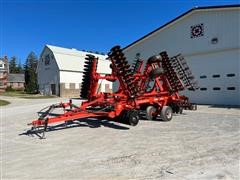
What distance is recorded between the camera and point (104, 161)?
19.0ft

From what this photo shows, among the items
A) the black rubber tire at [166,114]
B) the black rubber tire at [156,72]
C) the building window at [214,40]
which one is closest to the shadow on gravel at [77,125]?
the black rubber tire at [166,114]

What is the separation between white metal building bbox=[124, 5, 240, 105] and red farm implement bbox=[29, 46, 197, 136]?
501 cm

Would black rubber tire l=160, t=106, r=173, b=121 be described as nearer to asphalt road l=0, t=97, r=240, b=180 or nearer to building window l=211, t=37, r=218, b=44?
asphalt road l=0, t=97, r=240, b=180

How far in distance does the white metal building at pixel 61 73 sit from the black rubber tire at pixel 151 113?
2693 cm

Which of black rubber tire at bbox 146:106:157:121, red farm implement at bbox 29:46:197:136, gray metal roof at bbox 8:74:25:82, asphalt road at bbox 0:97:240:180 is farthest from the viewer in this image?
gray metal roof at bbox 8:74:25:82

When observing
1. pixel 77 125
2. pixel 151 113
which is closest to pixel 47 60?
pixel 151 113

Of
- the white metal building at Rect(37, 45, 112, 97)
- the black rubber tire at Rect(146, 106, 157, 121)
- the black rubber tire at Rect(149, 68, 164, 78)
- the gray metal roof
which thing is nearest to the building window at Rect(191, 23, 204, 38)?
the black rubber tire at Rect(149, 68, 164, 78)

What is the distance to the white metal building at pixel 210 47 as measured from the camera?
58.6 ft

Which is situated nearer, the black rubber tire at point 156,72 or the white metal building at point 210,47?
the black rubber tire at point 156,72

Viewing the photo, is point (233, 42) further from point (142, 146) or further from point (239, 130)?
point (142, 146)

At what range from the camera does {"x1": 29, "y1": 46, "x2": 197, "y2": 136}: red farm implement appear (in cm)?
992

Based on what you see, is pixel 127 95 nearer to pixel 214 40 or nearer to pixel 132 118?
pixel 132 118

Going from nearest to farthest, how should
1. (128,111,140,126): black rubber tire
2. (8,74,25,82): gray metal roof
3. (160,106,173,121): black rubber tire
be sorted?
(128,111,140,126): black rubber tire, (160,106,173,121): black rubber tire, (8,74,25,82): gray metal roof

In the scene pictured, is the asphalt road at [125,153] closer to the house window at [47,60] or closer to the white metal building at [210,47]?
the white metal building at [210,47]
